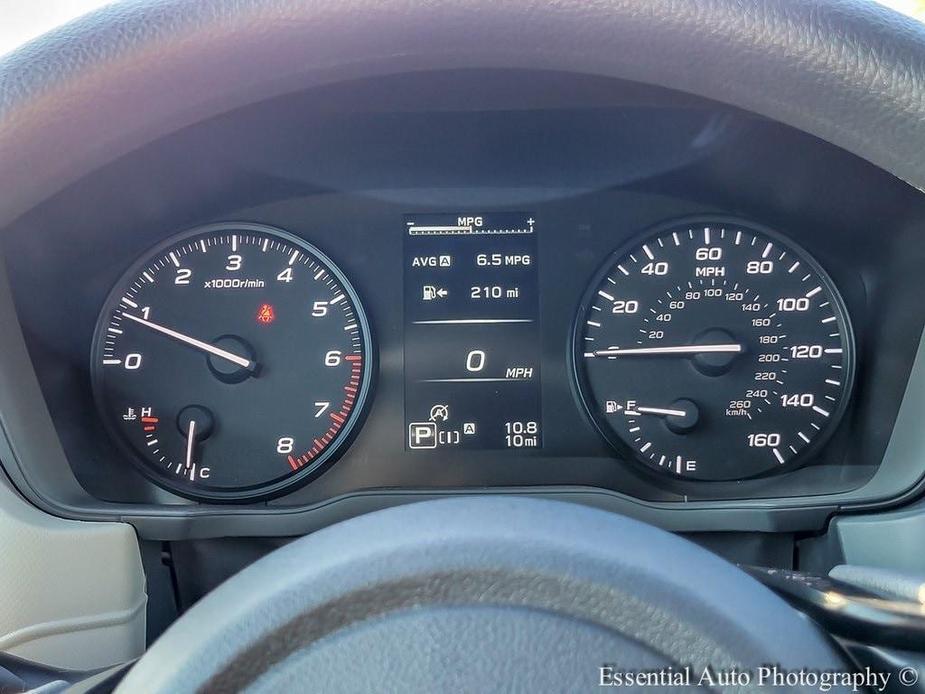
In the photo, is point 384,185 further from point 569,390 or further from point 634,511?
point 634,511

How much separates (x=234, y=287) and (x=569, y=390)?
0.90 m

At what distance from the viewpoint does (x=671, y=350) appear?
2.37 m

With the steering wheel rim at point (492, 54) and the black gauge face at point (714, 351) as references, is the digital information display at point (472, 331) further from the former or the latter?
the steering wheel rim at point (492, 54)

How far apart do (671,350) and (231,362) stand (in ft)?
3.59

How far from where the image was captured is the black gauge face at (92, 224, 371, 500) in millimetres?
2350

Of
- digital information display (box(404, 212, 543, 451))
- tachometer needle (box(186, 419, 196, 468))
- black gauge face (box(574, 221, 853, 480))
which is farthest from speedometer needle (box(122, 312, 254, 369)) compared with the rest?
black gauge face (box(574, 221, 853, 480))

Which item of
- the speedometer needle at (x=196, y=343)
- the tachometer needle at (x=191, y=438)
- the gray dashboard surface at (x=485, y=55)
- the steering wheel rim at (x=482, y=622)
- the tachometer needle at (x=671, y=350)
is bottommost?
the tachometer needle at (x=191, y=438)

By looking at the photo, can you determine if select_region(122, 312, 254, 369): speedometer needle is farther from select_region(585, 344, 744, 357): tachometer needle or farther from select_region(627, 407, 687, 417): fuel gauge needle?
select_region(627, 407, 687, 417): fuel gauge needle

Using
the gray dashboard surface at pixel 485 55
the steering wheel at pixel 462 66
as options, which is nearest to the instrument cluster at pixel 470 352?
the steering wheel at pixel 462 66

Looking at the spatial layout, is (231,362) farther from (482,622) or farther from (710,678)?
(710,678)

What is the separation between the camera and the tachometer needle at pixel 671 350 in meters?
2.34

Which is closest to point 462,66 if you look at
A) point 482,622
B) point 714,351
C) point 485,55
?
point 485,55

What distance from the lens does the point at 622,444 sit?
237 centimetres

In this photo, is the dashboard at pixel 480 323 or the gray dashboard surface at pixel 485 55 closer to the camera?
the gray dashboard surface at pixel 485 55
